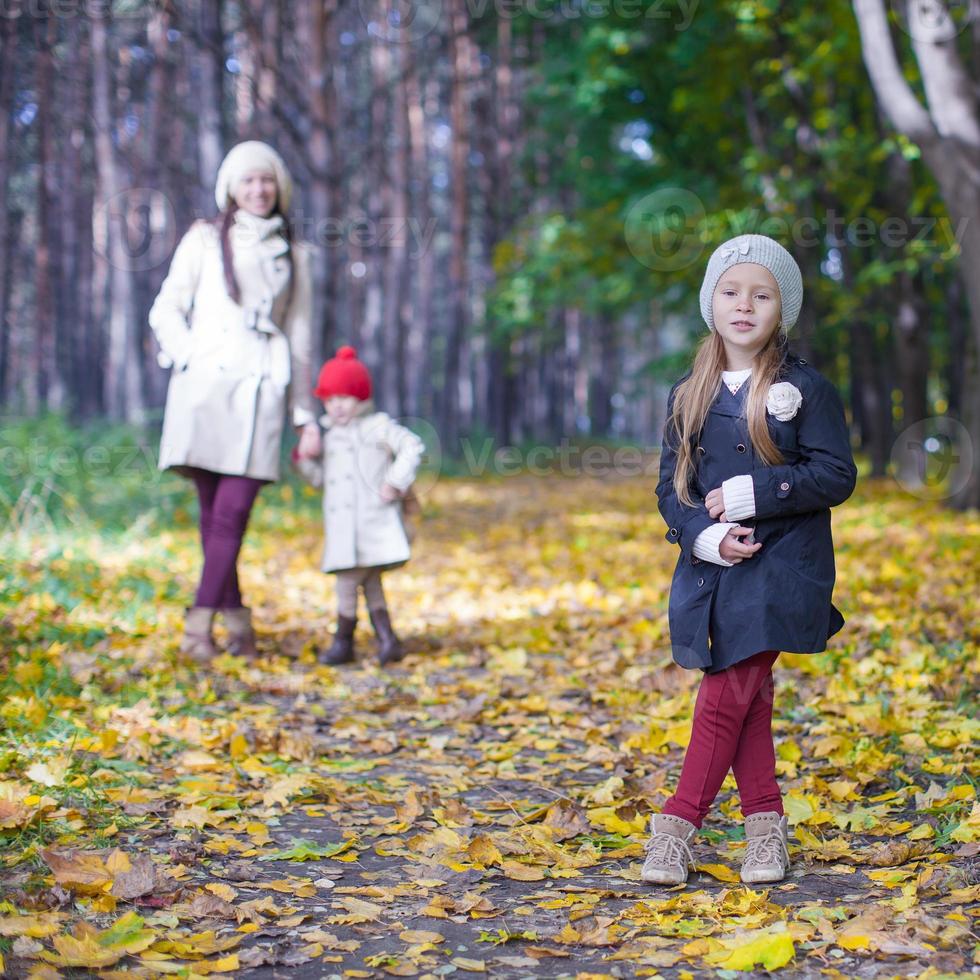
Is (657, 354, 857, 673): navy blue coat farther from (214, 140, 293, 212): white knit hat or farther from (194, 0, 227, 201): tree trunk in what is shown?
(194, 0, 227, 201): tree trunk

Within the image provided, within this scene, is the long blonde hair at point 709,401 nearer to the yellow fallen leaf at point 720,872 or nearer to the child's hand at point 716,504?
the child's hand at point 716,504

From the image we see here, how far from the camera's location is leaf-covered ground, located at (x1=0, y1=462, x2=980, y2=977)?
274 cm

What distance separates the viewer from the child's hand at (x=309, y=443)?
5.93 metres

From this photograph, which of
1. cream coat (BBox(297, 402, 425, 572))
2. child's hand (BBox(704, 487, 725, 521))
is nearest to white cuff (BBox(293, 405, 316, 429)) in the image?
cream coat (BBox(297, 402, 425, 572))

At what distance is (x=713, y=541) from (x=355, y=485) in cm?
314

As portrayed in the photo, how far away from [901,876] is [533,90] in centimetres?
A: 1864

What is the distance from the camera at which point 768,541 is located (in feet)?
10.7

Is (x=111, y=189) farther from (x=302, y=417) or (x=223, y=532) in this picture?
(x=223, y=532)


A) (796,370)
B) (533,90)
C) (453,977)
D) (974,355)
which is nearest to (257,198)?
(796,370)

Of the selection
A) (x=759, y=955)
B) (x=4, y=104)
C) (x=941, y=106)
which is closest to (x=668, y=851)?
(x=759, y=955)

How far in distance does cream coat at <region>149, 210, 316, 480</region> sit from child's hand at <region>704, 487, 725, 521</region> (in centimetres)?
308

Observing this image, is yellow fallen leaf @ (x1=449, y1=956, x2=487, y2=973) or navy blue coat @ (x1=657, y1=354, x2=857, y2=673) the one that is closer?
yellow fallen leaf @ (x1=449, y1=956, x2=487, y2=973)

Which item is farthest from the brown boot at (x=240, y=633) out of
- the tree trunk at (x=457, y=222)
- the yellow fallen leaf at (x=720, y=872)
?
the tree trunk at (x=457, y=222)

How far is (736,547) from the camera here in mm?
3209
